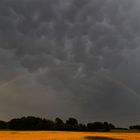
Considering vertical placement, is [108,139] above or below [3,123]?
below

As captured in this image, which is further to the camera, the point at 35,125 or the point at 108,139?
the point at 35,125

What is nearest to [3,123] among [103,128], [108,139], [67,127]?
[67,127]

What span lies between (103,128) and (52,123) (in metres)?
19.6

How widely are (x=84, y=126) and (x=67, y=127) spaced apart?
783 cm

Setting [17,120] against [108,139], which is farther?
[17,120]

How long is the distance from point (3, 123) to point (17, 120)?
25.2 ft

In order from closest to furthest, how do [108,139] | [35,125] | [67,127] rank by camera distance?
[108,139], [67,127], [35,125]

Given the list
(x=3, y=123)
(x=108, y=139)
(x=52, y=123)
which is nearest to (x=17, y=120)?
(x=3, y=123)

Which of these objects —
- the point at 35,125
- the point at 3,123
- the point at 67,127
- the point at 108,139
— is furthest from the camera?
the point at 3,123

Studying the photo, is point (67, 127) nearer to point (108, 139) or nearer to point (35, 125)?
point (35, 125)

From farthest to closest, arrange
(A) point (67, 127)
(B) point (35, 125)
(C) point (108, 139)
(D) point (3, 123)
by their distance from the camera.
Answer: (D) point (3, 123) → (B) point (35, 125) → (A) point (67, 127) → (C) point (108, 139)

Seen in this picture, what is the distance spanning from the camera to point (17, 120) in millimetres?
131375

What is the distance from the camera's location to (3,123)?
443 ft

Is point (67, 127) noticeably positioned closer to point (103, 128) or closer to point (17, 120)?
point (103, 128)
